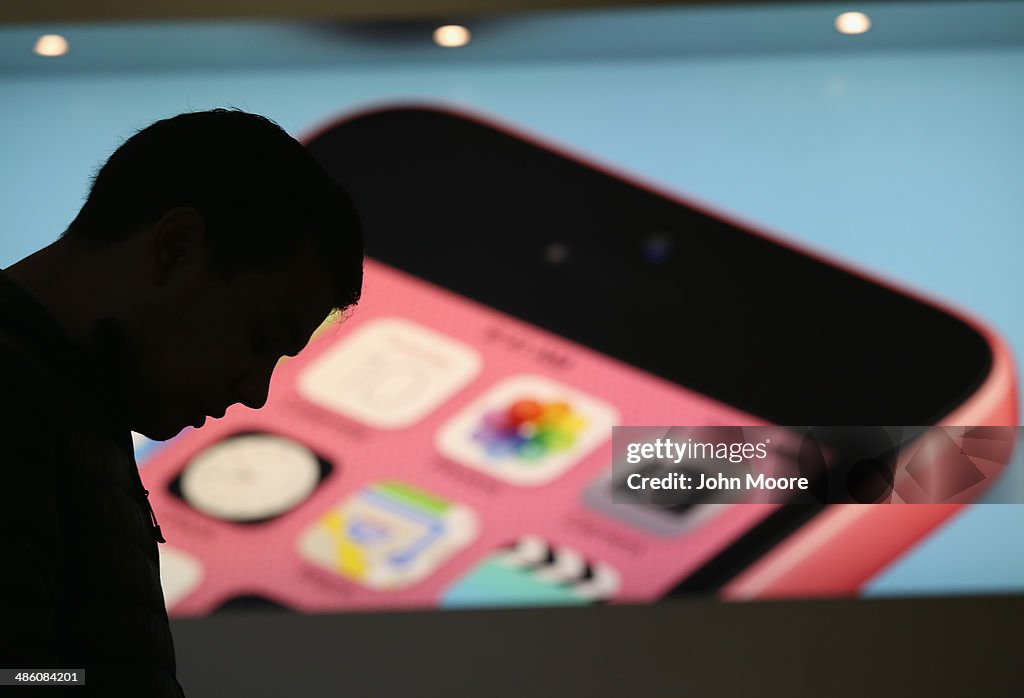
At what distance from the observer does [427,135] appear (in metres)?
1.29

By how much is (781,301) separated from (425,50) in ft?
1.58

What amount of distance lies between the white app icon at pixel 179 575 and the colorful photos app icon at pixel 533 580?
0.81 ft

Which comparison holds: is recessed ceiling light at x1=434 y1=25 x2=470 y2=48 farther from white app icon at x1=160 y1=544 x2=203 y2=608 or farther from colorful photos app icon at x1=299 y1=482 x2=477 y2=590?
white app icon at x1=160 y1=544 x2=203 y2=608

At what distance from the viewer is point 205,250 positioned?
491mm

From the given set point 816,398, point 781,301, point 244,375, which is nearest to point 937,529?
point 816,398

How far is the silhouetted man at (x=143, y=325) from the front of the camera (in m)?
0.44

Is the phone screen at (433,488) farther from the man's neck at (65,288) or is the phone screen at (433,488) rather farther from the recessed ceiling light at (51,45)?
the man's neck at (65,288)

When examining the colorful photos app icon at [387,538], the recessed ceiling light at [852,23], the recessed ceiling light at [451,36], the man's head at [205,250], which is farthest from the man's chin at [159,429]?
the recessed ceiling light at [852,23]

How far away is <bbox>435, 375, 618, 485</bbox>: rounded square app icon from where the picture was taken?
1178 millimetres

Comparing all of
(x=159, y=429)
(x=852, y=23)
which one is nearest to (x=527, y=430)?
(x=852, y=23)

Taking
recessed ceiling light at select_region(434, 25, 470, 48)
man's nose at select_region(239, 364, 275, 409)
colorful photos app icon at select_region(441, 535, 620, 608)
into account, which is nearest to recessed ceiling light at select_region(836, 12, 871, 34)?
recessed ceiling light at select_region(434, 25, 470, 48)

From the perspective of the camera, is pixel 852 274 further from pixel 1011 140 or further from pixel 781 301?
pixel 1011 140

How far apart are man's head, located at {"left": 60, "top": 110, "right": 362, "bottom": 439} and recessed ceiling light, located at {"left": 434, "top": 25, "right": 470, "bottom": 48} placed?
2.65ft

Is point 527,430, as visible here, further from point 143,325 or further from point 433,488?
point 143,325
